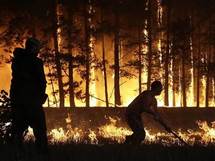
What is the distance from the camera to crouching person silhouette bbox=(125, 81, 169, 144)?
13656mm

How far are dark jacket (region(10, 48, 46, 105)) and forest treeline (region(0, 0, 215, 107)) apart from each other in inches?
976

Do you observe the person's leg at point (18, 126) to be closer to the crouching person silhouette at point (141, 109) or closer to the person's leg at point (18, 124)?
the person's leg at point (18, 124)

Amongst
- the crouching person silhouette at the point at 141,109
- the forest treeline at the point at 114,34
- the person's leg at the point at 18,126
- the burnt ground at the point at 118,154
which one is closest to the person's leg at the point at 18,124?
the person's leg at the point at 18,126

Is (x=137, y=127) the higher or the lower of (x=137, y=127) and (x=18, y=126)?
the lower

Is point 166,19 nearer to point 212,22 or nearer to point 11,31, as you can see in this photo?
point 212,22

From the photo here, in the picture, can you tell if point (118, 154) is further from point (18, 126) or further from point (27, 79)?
point (18, 126)

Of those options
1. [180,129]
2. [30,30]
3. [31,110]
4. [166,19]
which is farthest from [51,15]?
[31,110]

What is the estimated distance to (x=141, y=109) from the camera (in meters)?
14.1

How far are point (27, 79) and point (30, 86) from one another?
0.38ft

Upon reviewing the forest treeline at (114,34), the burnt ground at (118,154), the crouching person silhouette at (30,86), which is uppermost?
the forest treeline at (114,34)

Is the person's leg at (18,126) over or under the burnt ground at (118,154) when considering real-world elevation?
over

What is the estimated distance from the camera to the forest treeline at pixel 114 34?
1419 inches

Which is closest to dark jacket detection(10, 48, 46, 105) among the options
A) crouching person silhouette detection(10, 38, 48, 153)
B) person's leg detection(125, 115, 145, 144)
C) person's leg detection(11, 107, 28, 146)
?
crouching person silhouette detection(10, 38, 48, 153)

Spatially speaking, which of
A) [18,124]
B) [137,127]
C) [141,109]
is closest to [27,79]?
[18,124]
